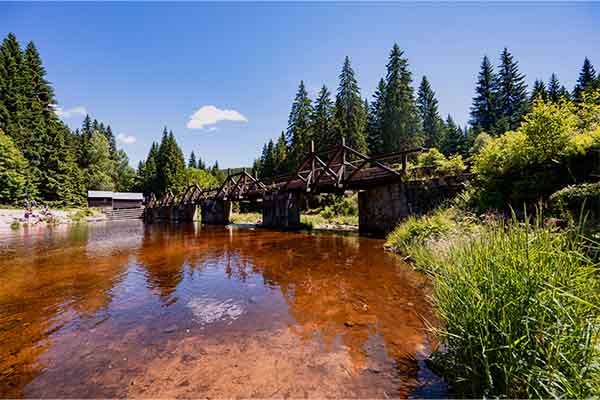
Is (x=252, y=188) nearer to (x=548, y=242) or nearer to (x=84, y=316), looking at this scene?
(x=84, y=316)

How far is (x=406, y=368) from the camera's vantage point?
86.4 inches

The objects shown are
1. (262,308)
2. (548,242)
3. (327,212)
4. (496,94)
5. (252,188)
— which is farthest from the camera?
(496,94)

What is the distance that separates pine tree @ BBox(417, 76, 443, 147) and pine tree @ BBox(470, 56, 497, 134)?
704 centimetres

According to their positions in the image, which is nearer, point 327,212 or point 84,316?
point 84,316

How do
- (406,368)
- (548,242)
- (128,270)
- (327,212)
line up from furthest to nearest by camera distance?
(327,212) → (128,270) → (406,368) → (548,242)

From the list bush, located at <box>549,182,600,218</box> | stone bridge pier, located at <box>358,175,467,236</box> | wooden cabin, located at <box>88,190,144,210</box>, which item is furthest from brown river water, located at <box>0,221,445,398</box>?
wooden cabin, located at <box>88,190,144,210</box>

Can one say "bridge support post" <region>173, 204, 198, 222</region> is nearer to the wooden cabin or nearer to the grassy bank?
the wooden cabin

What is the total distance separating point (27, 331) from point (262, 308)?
Answer: 274cm

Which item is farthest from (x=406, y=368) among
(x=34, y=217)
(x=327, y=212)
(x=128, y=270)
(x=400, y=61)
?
(x=400, y=61)

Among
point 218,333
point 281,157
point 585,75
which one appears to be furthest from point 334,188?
point 585,75

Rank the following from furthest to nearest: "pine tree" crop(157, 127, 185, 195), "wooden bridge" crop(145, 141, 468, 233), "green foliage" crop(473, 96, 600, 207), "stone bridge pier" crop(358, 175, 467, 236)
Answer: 1. "pine tree" crop(157, 127, 185, 195)
2. "wooden bridge" crop(145, 141, 468, 233)
3. "stone bridge pier" crop(358, 175, 467, 236)
4. "green foliage" crop(473, 96, 600, 207)

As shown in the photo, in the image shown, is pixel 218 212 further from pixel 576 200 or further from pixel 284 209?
pixel 576 200

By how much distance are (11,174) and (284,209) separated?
33807 millimetres

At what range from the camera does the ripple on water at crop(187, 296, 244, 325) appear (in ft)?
10.9
